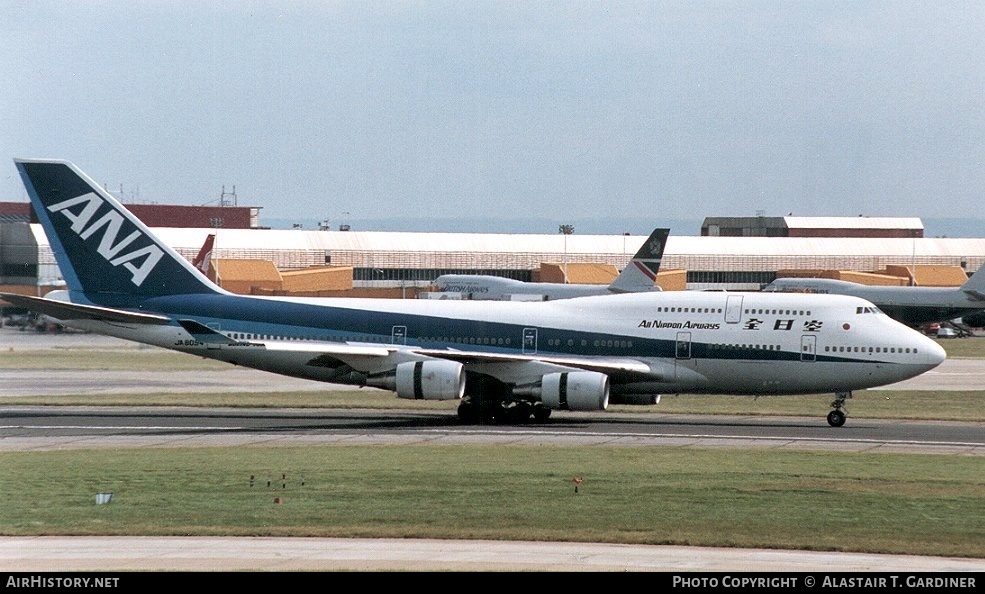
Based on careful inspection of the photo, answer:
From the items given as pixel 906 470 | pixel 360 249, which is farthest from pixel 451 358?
pixel 360 249

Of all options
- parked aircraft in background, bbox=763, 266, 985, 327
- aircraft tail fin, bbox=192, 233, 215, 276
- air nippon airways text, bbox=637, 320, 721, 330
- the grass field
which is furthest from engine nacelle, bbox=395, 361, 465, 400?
parked aircraft in background, bbox=763, 266, 985, 327

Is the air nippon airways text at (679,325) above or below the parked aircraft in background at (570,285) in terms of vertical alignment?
below

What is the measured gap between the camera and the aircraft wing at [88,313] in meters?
43.6

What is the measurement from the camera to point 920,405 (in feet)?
172

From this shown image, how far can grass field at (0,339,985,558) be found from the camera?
78.7 feet

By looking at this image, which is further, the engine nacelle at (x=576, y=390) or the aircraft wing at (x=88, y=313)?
the aircraft wing at (x=88, y=313)

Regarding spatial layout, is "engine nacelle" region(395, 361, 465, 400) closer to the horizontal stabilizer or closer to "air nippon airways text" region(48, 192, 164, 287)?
the horizontal stabilizer

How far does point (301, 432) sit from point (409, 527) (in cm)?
1732

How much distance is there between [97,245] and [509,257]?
95598 mm

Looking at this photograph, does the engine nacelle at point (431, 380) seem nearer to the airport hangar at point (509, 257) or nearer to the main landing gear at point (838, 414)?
the main landing gear at point (838, 414)

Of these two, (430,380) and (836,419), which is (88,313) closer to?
(430,380)

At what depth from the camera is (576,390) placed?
42969 mm
